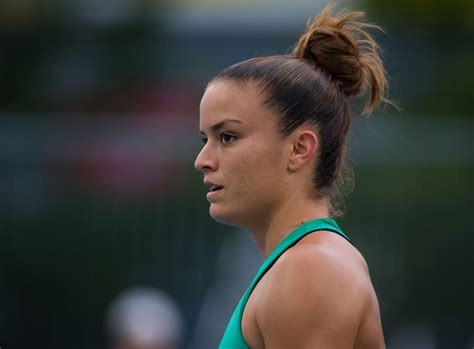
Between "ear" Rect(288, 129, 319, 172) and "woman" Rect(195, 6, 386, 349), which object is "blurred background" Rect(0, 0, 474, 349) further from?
"ear" Rect(288, 129, 319, 172)

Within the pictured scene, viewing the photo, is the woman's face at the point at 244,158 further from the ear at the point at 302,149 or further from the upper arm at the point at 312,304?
the upper arm at the point at 312,304

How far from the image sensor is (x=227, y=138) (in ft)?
10.7

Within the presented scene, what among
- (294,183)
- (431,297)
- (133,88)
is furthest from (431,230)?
(294,183)

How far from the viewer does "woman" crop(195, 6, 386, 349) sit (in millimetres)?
2895

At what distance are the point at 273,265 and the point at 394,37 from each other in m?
7.18

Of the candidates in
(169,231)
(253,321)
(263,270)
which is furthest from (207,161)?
(169,231)

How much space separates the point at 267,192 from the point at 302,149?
0.18m

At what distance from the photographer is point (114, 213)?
7.82 m

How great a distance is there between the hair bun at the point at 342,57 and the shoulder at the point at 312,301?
0.77 meters

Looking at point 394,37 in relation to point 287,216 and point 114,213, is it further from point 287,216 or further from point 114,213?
point 287,216

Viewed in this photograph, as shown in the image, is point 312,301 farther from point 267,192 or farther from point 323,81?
point 323,81

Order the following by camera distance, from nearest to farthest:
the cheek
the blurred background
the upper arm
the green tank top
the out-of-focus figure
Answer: the upper arm
the green tank top
the cheek
the out-of-focus figure
the blurred background

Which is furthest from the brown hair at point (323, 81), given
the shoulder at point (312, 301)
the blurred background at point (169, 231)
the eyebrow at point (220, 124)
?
the blurred background at point (169, 231)

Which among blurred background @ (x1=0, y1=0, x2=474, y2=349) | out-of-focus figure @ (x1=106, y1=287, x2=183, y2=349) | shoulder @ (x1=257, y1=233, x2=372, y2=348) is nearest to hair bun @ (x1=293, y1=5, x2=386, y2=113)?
shoulder @ (x1=257, y1=233, x2=372, y2=348)
